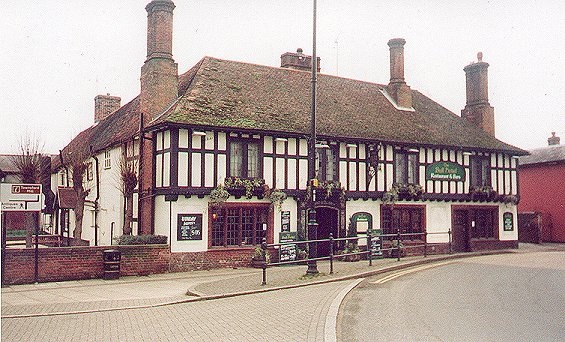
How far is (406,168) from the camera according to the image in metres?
24.1

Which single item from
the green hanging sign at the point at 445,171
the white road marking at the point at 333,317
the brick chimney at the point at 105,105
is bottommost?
the white road marking at the point at 333,317

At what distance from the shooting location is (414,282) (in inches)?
582

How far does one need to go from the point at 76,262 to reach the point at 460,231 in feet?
59.8

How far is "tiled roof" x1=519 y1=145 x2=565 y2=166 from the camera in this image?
111 feet

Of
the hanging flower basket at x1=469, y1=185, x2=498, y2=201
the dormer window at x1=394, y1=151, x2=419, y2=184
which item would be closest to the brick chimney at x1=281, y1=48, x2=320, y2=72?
the dormer window at x1=394, y1=151, x2=419, y2=184

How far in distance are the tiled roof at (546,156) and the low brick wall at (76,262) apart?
2636cm

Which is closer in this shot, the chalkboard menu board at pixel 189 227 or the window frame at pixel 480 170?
the chalkboard menu board at pixel 189 227

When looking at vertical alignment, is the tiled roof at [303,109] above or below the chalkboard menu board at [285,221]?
above

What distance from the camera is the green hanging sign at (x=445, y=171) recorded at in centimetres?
2467

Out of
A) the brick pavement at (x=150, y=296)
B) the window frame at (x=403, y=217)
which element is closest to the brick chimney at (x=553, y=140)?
the window frame at (x=403, y=217)

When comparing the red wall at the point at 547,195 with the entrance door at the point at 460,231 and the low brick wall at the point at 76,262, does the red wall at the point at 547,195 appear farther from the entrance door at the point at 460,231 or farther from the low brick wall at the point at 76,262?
the low brick wall at the point at 76,262

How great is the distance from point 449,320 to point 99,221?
66.3 feet

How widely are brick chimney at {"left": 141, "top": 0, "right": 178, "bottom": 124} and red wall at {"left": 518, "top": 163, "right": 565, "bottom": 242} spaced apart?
1002 inches

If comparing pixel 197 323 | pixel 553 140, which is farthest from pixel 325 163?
pixel 553 140
